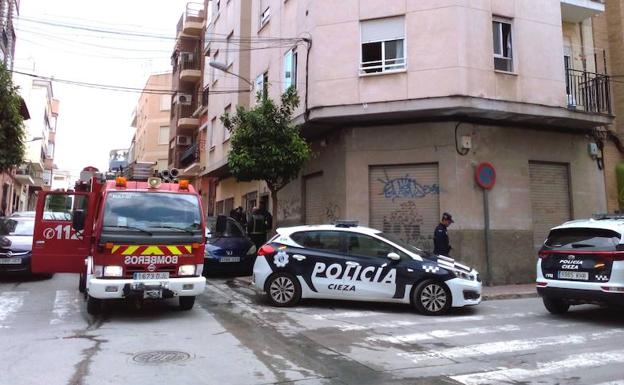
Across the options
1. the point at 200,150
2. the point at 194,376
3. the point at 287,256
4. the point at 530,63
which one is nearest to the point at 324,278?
the point at 287,256

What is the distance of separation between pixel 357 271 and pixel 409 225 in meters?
4.60

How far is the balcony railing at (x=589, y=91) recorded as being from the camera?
604 inches

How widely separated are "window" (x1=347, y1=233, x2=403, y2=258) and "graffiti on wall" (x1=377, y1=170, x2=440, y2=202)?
4.44 meters

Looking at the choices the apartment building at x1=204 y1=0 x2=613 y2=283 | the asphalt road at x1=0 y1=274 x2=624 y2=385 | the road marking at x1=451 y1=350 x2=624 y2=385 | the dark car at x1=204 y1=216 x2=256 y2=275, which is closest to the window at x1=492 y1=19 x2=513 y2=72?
the apartment building at x1=204 y1=0 x2=613 y2=283

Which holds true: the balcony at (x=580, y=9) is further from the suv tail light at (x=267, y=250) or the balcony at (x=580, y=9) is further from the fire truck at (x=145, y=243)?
the fire truck at (x=145, y=243)

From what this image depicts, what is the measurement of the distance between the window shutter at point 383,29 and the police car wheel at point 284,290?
25.0 ft

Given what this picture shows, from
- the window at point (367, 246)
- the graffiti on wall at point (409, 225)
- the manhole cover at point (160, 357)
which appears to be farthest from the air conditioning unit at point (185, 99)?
the manhole cover at point (160, 357)

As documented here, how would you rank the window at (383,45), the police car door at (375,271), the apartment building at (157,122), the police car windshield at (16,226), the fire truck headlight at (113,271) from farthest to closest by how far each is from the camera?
the apartment building at (157,122), the window at (383,45), the police car windshield at (16,226), the police car door at (375,271), the fire truck headlight at (113,271)

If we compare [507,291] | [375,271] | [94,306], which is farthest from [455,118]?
[94,306]

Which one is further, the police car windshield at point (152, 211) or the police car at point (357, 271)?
the police car at point (357, 271)

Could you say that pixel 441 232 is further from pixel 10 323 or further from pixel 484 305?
pixel 10 323

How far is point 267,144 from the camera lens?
13.2 meters

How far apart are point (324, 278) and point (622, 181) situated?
37.9 feet

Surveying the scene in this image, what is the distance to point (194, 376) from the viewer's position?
5.29 meters
